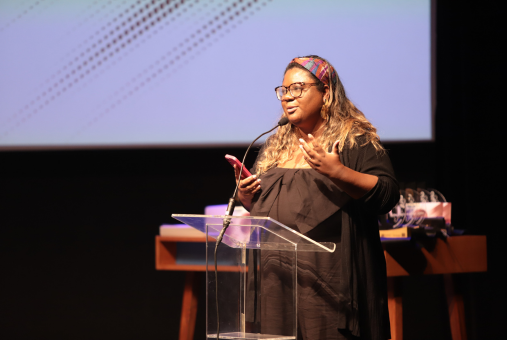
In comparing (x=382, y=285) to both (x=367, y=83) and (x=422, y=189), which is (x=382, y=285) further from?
(x=367, y=83)

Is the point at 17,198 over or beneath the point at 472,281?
over

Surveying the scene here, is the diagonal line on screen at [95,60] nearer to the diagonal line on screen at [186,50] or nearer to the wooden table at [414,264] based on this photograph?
the diagonal line on screen at [186,50]

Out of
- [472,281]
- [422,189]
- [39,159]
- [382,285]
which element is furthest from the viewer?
[39,159]

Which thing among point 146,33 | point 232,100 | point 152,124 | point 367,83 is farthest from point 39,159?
point 367,83

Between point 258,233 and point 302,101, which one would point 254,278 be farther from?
point 302,101

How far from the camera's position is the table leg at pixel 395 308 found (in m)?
2.63

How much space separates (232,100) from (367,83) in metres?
0.89

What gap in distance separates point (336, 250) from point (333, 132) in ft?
1.38

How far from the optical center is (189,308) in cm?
315

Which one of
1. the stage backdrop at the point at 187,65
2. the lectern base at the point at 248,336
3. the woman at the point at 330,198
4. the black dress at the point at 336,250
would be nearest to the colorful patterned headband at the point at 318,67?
the woman at the point at 330,198

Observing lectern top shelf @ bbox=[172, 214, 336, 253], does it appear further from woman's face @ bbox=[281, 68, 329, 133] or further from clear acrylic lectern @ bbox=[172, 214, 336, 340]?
woman's face @ bbox=[281, 68, 329, 133]

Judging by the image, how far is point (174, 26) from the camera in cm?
350

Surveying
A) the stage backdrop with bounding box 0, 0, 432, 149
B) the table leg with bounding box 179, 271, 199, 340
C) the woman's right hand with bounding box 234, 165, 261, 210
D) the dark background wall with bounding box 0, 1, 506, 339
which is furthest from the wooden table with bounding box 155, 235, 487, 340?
the woman's right hand with bounding box 234, 165, 261, 210

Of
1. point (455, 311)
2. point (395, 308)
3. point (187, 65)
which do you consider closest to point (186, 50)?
point (187, 65)
